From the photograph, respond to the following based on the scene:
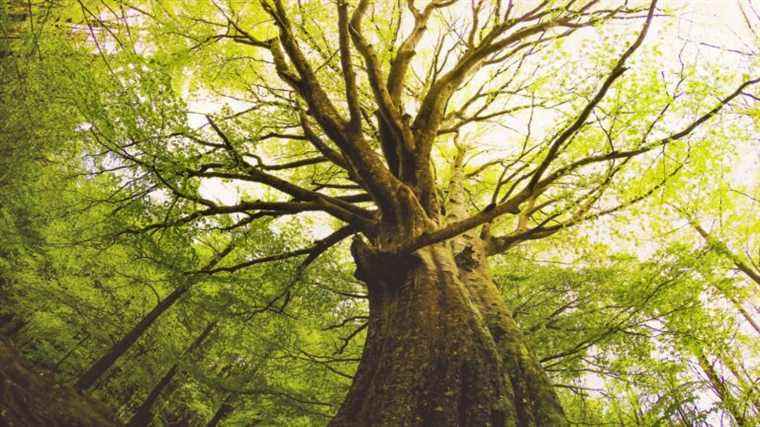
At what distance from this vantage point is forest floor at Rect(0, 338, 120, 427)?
2.06 metres

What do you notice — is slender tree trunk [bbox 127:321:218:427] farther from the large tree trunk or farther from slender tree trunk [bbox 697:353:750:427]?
slender tree trunk [bbox 697:353:750:427]

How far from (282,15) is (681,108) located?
3.82 metres

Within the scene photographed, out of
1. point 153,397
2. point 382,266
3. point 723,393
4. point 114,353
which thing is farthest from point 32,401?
point 153,397

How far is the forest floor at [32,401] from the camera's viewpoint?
206 centimetres

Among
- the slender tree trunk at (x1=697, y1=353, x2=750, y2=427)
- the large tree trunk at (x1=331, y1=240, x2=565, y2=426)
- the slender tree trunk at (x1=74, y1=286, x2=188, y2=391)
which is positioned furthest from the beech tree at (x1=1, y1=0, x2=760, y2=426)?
the slender tree trunk at (x1=74, y1=286, x2=188, y2=391)

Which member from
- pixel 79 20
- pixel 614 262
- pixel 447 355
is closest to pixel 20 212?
pixel 79 20

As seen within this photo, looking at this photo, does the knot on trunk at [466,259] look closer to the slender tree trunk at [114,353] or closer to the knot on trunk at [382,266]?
the knot on trunk at [382,266]

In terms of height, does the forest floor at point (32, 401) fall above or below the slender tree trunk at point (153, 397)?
below

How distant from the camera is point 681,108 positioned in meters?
3.42

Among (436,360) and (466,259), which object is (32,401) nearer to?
(436,360)

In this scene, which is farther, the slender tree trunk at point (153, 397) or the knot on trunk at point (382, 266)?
the slender tree trunk at point (153, 397)

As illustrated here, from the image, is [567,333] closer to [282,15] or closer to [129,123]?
[282,15]

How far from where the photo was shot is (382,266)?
3.33 metres

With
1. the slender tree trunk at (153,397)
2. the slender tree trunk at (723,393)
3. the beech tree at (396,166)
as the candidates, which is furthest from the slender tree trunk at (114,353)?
the slender tree trunk at (723,393)
